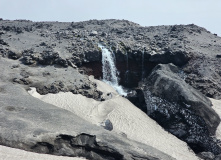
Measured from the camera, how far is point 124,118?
47.7ft

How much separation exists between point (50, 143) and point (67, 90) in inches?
297

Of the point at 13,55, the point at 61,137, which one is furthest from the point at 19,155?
the point at 13,55

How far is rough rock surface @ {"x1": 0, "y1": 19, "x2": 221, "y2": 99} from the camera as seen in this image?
1983 centimetres

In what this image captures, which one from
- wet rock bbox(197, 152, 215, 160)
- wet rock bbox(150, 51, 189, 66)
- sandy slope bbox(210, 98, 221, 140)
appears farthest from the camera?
wet rock bbox(150, 51, 189, 66)

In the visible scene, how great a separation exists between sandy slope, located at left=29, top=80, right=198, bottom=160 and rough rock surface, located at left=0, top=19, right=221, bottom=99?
471 centimetres

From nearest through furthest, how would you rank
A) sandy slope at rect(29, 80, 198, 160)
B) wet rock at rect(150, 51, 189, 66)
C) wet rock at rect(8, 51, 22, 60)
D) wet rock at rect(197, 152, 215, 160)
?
wet rock at rect(197, 152, 215, 160) < sandy slope at rect(29, 80, 198, 160) < wet rock at rect(8, 51, 22, 60) < wet rock at rect(150, 51, 189, 66)

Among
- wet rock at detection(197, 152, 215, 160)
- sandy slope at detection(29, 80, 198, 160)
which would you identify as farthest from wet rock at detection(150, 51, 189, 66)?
wet rock at detection(197, 152, 215, 160)

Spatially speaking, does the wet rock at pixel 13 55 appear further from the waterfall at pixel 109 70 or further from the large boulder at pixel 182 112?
the large boulder at pixel 182 112

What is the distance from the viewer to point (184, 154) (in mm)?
12227

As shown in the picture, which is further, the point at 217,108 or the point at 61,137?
the point at 217,108

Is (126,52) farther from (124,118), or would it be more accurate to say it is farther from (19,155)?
(19,155)

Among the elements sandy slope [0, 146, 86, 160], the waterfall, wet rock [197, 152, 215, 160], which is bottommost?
wet rock [197, 152, 215, 160]

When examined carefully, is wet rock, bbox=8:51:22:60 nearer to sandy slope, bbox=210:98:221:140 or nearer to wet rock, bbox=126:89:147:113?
wet rock, bbox=126:89:147:113

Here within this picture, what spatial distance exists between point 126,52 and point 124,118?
9.55 meters
